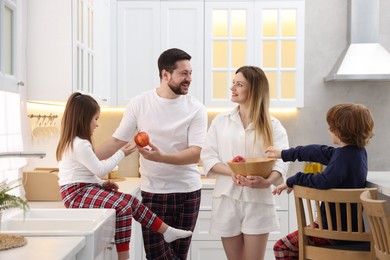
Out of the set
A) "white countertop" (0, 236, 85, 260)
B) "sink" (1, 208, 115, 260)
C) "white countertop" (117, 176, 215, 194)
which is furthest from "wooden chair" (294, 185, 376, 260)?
"white countertop" (117, 176, 215, 194)

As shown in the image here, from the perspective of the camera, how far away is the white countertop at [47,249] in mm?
1800

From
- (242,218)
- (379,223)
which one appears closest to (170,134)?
(242,218)

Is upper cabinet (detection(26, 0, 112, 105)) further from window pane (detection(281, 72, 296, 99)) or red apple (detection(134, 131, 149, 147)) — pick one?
window pane (detection(281, 72, 296, 99))

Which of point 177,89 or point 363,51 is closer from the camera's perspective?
point 177,89

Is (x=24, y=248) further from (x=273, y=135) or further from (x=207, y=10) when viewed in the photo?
(x=207, y=10)

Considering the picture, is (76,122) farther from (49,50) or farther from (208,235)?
(208,235)

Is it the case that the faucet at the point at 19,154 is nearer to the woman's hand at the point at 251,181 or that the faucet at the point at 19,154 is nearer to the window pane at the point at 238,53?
the woman's hand at the point at 251,181

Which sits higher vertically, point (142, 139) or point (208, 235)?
point (142, 139)

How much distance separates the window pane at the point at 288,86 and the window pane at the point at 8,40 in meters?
2.32

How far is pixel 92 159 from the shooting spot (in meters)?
3.10

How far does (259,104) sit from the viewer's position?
10.2ft

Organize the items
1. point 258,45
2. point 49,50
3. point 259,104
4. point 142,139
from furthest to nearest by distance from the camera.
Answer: point 258,45
point 49,50
point 142,139
point 259,104

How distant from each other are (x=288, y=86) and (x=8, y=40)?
2.40 metres

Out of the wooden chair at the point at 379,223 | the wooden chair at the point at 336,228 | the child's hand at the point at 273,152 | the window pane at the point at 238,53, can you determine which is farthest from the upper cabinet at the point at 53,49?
the wooden chair at the point at 379,223
